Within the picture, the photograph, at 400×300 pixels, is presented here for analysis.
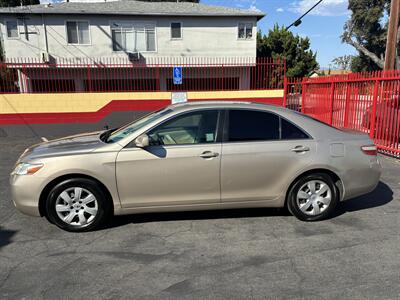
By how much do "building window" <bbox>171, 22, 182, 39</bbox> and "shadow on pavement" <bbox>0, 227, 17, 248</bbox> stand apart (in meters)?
19.8

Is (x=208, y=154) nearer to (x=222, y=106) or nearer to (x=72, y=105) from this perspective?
(x=222, y=106)

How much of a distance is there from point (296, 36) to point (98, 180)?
A: 32964 millimetres

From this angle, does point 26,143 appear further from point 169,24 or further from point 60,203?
point 169,24

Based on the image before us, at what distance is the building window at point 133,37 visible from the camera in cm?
2162

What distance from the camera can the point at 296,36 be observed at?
109ft

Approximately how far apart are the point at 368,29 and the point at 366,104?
4621cm

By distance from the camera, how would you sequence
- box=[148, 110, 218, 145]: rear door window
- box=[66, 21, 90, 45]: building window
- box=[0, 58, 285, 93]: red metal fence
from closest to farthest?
box=[148, 110, 218, 145]: rear door window
box=[0, 58, 285, 93]: red metal fence
box=[66, 21, 90, 45]: building window

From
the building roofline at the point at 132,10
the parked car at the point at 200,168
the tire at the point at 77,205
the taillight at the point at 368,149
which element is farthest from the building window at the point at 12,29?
the taillight at the point at 368,149

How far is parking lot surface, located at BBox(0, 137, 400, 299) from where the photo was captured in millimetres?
2994

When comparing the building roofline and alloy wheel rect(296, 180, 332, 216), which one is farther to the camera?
the building roofline

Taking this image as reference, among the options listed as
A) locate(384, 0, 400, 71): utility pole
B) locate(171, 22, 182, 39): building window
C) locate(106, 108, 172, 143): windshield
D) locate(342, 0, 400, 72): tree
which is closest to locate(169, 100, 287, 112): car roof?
locate(106, 108, 172, 143): windshield

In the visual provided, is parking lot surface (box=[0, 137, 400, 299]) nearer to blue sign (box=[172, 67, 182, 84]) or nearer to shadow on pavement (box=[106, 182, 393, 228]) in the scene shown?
shadow on pavement (box=[106, 182, 393, 228])

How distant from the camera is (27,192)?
3.94 m

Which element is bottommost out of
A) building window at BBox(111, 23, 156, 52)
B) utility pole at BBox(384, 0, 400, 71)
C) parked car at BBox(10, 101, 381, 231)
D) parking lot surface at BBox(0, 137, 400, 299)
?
parking lot surface at BBox(0, 137, 400, 299)
